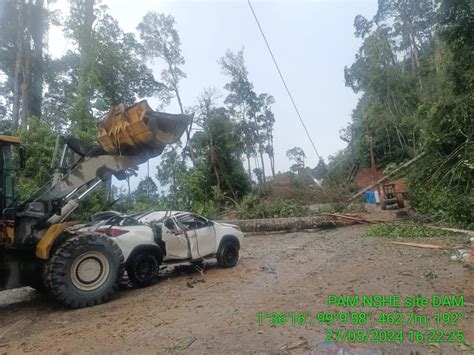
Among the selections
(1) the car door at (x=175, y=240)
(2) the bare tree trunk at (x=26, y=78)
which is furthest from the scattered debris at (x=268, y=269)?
(2) the bare tree trunk at (x=26, y=78)

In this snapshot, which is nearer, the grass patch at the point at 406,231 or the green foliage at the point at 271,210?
the grass patch at the point at 406,231

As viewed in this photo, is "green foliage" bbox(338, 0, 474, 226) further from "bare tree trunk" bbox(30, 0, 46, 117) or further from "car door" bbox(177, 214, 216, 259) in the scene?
"bare tree trunk" bbox(30, 0, 46, 117)

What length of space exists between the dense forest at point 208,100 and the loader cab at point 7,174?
1.99ft

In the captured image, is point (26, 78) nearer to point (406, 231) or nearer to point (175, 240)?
point (175, 240)

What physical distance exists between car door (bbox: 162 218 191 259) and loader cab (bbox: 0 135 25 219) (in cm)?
270

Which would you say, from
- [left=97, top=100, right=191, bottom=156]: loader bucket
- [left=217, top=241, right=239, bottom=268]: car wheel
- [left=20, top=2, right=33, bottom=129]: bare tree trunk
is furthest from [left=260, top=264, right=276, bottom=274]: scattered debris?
[left=20, top=2, right=33, bottom=129]: bare tree trunk

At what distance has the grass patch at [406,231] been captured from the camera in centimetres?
992

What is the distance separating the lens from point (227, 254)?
8.09 metres

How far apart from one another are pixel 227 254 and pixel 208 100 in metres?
24.6

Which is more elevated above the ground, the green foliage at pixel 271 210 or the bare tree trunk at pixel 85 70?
the bare tree trunk at pixel 85 70

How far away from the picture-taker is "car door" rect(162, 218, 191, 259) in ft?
22.9

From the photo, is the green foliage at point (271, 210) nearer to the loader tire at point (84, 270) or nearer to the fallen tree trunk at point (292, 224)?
the fallen tree trunk at point (292, 224)

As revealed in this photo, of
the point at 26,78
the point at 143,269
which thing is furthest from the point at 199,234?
the point at 26,78

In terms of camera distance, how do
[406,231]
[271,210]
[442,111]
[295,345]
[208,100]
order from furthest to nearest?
1. [208,100]
2. [271,210]
3. [442,111]
4. [406,231]
5. [295,345]
